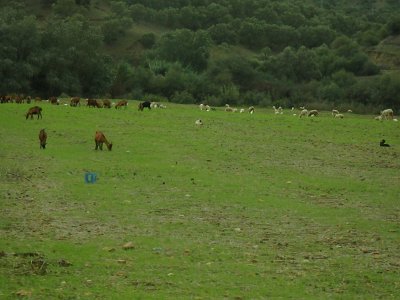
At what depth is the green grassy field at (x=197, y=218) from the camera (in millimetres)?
11281

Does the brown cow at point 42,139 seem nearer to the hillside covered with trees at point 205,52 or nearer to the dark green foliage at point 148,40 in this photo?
the hillside covered with trees at point 205,52

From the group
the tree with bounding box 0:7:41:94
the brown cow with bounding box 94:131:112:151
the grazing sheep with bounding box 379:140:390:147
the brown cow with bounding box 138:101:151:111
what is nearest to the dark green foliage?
the tree with bounding box 0:7:41:94

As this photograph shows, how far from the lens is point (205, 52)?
94.1 metres

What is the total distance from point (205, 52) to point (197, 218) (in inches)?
3129

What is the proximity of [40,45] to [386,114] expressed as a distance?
36000 mm

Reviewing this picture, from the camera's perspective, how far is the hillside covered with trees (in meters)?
67.4

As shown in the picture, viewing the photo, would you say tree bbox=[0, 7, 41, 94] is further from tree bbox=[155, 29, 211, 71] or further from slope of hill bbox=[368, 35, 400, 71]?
slope of hill bbox=[368, 35, 400, 71]

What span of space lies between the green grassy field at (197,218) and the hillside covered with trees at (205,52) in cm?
3635

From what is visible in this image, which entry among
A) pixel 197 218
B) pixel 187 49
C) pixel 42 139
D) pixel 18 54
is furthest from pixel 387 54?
pixel 197 218

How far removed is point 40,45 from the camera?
67.6 meters

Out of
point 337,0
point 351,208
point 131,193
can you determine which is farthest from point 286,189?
point 337,0

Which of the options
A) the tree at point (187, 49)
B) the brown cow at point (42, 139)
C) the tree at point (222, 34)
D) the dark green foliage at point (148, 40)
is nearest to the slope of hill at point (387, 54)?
the tree at point (222, 34)

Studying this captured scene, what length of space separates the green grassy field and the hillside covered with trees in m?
36.4

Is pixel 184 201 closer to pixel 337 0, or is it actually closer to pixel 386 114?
pixel 386 114
